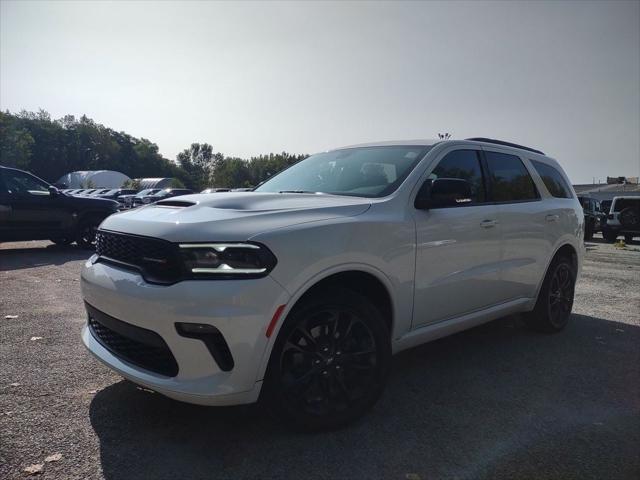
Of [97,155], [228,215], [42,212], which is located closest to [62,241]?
[42,212]

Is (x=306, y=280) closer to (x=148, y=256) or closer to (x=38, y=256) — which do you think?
(x=148, y=256)

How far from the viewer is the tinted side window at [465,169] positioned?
3597mm

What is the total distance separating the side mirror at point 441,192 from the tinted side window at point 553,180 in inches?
78.4

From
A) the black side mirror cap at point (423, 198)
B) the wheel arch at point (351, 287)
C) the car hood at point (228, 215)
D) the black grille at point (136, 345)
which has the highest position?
the black side mirror cap at point (423, 198)

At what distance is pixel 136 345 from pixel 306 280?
1004 millimetres

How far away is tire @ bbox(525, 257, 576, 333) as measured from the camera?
469cm

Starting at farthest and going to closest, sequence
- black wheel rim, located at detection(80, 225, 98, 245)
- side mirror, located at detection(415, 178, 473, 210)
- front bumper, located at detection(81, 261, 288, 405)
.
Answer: black wheel rim, located at detection(80, 225, 98, 245)
side mirror, located at detection(415, 178, 473, 210)
front bumper, located at detection(81, 261, 288, 405)

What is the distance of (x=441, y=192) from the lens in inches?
123

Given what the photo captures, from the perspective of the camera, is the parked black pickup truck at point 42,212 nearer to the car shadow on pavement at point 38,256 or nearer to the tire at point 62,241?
the tire at point 62,241

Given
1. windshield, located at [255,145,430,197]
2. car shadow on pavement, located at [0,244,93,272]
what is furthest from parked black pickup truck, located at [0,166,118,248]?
windshield, located at [255,145,430,197]

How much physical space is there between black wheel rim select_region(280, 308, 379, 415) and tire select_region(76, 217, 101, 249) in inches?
376

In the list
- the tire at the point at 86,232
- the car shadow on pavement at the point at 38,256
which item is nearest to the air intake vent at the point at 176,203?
the car shadow on pavement at the point at 38,256

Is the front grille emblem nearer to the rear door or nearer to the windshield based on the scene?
the windshield

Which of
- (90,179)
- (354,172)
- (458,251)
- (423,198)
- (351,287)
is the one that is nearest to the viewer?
(351,287)
